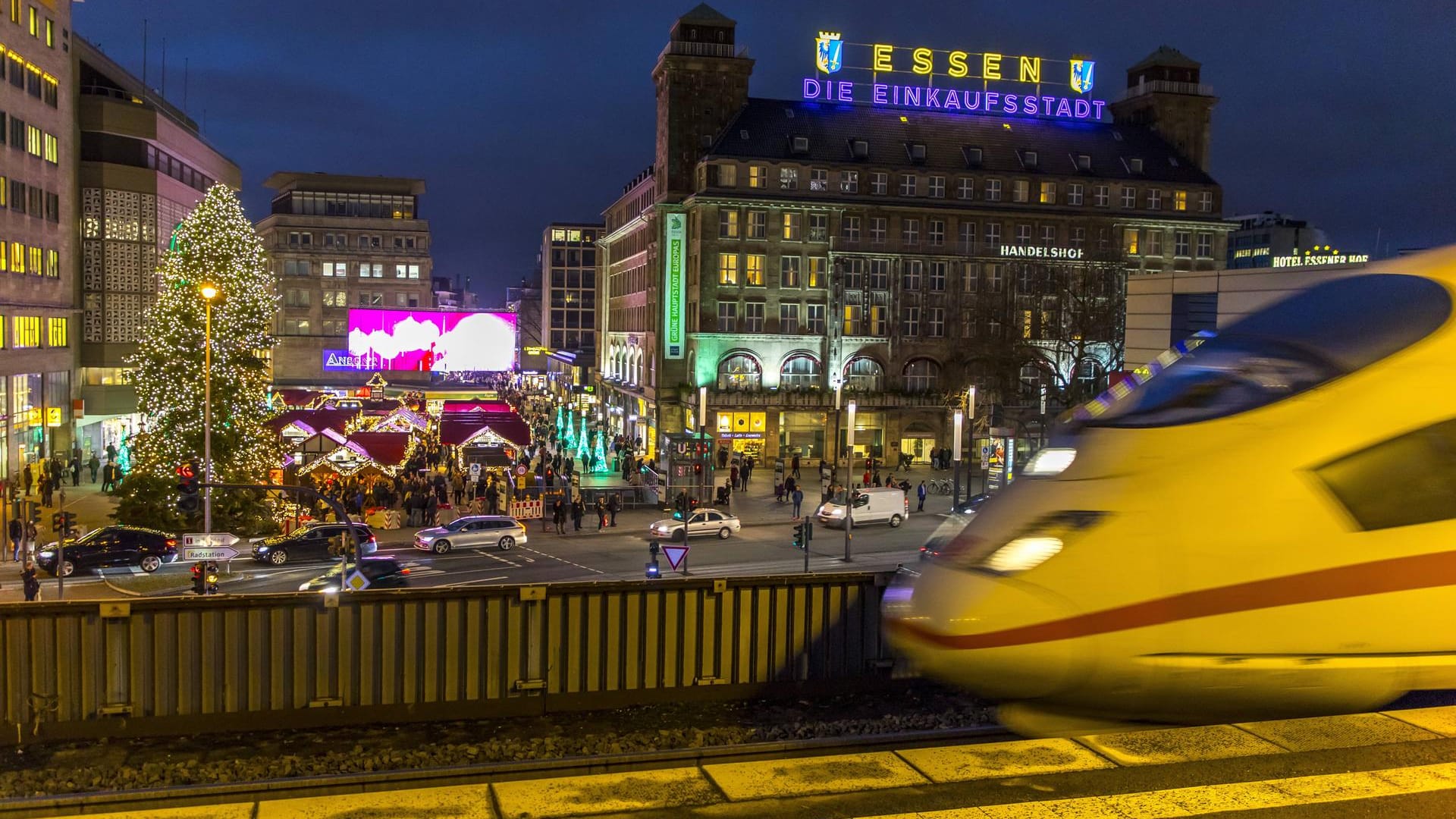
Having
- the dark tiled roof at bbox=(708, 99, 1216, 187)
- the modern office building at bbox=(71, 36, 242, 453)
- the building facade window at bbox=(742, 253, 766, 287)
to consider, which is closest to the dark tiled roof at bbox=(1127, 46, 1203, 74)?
the dark tiled roof at bbox=(708, 99, 1216, 187)

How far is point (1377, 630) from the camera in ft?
25.9

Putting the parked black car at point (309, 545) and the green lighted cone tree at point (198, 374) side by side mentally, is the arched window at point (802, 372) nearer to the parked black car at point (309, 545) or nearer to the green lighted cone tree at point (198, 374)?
the green lighted cone tree at point (198, 374)

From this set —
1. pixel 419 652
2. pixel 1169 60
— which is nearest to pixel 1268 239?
pixel 1169 60

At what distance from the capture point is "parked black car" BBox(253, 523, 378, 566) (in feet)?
113

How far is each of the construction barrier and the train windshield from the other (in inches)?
1463

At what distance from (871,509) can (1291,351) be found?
1400 inches

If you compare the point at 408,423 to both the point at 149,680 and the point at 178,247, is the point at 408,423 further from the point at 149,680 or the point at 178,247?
the point at 149,680

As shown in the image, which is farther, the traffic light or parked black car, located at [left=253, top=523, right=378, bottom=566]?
parked black car, located at [left=253, top=523, right=378, bottom=566]

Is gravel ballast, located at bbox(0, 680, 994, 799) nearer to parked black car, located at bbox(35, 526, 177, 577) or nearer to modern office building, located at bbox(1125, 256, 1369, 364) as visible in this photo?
modern office building, located at bbox(1125, 256, 1369, 364)

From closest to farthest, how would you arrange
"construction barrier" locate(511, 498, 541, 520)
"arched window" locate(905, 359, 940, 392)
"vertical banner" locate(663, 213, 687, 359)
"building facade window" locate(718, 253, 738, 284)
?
"construction barrier" locate(511, 498, 541, 520) < "building facade window" locate(718, 253, 738, 284) < "vertical banner" locate(663, 213, 687, 359) < "arched window" locate(905, 359, 940, 392)

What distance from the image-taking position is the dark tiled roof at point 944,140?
66438 mm

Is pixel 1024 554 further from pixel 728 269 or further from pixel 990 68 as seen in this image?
pixel 990 68

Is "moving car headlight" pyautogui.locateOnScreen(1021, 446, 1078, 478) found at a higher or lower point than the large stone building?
lower

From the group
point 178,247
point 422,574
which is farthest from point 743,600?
point 178,247
